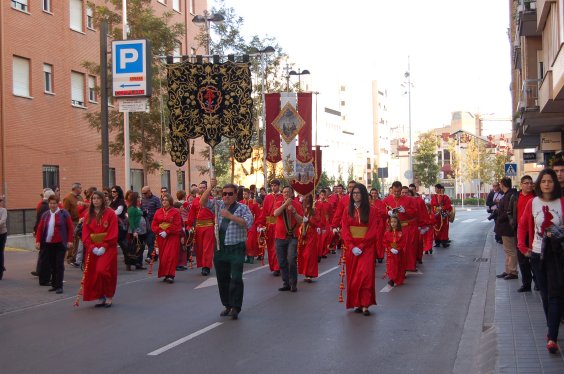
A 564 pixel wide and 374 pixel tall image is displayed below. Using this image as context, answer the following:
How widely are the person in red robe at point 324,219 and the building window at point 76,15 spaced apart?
53.7 feet

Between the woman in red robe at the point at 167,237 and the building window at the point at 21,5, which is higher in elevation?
the building window at the point at 21,5

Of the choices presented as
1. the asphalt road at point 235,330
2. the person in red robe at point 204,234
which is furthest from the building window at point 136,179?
the asphalt road at point 235,330

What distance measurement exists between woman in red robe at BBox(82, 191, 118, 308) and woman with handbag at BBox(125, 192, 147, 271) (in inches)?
218

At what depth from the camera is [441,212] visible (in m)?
21.9

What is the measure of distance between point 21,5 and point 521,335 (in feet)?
77.1

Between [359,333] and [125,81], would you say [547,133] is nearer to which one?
[125,81]

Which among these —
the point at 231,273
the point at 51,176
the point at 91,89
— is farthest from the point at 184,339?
the point at 91,89

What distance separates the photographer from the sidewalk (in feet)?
21.4

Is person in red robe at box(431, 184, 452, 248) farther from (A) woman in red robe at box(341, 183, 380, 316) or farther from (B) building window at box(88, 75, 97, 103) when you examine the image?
(B) building window at box(88, 75, 97, 103)

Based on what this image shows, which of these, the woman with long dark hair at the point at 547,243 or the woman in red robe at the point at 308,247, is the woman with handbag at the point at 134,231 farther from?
the woman with long dark hair at the point at 547,243

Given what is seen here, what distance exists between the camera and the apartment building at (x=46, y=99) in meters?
25.0

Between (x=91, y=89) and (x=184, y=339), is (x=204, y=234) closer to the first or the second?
(x=184, y=339)

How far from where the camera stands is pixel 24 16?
84.9 ft

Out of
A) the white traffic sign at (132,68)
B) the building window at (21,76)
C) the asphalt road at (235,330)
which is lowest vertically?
the asphalt road at (235,330)
